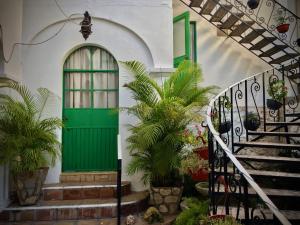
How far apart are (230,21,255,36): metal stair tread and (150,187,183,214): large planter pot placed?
413cm

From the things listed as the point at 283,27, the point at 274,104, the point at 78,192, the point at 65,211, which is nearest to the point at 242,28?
the point at 283,27

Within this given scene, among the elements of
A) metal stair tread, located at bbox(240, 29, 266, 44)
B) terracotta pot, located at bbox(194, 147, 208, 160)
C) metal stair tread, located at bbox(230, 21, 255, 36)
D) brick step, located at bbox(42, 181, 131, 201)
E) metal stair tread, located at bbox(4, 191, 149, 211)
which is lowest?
metal stair tread, located at bbox(4, 191, 149, 211)

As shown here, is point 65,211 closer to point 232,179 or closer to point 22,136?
point 22,136

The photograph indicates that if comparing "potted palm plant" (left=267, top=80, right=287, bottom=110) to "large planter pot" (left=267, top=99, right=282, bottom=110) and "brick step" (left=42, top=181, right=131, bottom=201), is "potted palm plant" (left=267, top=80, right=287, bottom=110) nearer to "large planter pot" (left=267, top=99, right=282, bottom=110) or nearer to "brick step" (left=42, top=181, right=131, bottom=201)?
"large planter pot" (left=267, top=99, right=282, bottom=110)

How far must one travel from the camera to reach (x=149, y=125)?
486 centimetres

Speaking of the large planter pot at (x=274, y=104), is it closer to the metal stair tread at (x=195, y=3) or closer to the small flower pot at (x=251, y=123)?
the small flower pot at (x=251, y=123)

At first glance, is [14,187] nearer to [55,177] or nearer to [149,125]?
[55,177]

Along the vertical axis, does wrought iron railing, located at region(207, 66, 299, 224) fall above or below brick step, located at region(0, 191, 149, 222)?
above

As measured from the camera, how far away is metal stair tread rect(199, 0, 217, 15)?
656 centimetres

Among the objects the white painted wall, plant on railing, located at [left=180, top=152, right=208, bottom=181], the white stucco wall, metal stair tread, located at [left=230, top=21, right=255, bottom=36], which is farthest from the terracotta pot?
the white painted wall

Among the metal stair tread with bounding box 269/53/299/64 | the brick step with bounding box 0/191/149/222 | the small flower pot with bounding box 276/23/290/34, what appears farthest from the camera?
the small flower pot with bounding box 276/23/290/34

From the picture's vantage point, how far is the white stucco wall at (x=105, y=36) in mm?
5844

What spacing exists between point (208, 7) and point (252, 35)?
49.6 inches

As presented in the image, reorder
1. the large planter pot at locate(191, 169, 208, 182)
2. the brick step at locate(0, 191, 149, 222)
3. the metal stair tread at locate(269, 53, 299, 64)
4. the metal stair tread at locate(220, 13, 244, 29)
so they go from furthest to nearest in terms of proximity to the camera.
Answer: the metal stair tread at locate(269, 53, 299, 64) → the metal stair tread at locate(220, 13, 244, 29) → the large planter pot at locate(191, 169, 208, 182) → the brick step at locate(0, 191, 149, 222)
